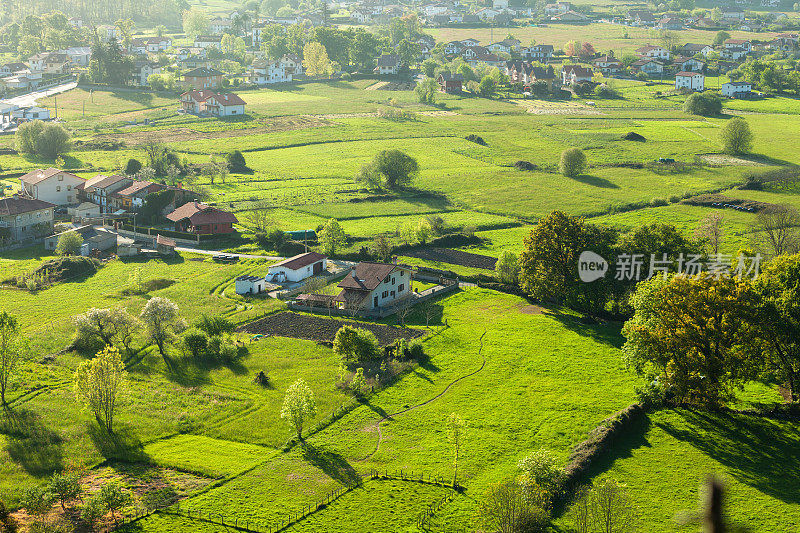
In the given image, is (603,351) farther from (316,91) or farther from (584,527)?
(316,91)

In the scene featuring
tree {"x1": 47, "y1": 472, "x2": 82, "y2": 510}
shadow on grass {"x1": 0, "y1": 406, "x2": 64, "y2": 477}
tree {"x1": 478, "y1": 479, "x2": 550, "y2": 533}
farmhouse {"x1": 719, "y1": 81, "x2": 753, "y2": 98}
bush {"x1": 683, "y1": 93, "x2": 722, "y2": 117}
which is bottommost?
shadow on grass {"x1": 0, "y1": 406, "x2": 64, "y2": 477}

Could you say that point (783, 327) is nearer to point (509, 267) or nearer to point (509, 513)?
point (509, 513)

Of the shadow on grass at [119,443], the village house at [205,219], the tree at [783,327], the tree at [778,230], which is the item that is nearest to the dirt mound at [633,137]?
the tree at [778,230]

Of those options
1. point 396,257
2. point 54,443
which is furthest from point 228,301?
point 54,443

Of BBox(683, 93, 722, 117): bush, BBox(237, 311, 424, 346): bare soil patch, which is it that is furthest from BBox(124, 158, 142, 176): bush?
BBox(683, 93, 722, 117): bush

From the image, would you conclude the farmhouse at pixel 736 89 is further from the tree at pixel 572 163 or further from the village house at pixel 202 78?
the village house at pixel 202 78

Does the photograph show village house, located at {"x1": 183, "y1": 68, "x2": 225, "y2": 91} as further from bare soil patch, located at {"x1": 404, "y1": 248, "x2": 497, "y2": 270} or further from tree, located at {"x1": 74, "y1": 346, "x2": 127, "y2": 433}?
tree, located at {"x1": 74, "y1": 346, "x2": 127, "y2": 433}
